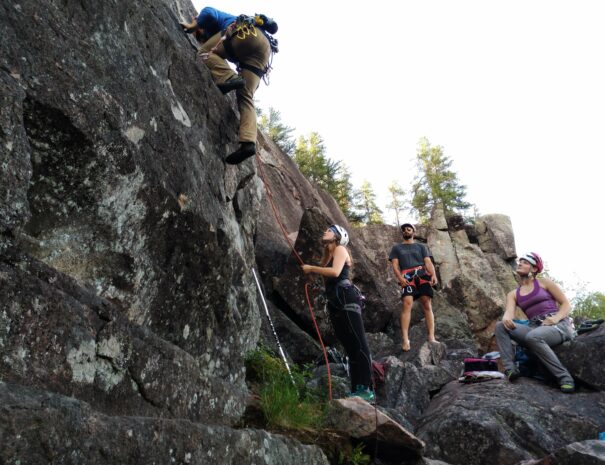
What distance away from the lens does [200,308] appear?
5.05 metres

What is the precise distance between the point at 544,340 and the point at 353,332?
337 cm

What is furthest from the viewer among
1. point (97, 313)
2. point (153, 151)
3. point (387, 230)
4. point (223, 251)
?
point (387, 230)

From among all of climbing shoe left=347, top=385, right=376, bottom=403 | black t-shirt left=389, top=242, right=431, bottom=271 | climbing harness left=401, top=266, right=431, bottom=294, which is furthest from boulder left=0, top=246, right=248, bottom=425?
black t-shirt left=389, top=242, right=431, bottom=271

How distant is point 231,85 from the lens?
6.71 meters

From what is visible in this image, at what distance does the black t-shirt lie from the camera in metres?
11.0

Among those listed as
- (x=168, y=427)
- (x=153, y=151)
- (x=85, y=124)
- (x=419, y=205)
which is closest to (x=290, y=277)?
(x=153, y=151)

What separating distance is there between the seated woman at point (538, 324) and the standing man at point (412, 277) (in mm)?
2254

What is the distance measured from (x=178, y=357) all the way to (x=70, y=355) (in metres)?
0.97

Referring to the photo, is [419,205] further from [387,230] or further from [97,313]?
[97,313]

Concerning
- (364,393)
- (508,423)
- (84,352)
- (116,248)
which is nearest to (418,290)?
(508,423)

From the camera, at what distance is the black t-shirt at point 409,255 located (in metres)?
11.0

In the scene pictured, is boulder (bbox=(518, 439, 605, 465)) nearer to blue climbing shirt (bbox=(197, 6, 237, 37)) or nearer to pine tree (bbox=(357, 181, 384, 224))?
blue climbing shirt (bbox=(197, 6, 237, 37))

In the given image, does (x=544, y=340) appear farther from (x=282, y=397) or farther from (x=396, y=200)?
(x=396, y=200)

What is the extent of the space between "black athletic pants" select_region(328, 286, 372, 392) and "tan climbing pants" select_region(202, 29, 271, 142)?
7.95 feet
